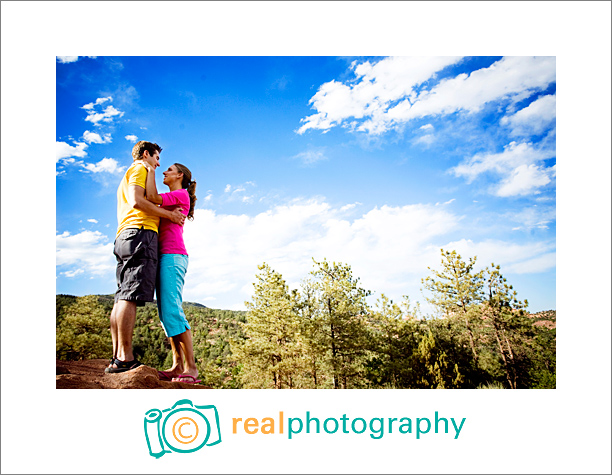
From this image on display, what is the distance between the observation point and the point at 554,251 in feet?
12.1

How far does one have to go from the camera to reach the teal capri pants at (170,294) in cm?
287

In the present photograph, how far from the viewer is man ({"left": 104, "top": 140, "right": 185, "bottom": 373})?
2707mm

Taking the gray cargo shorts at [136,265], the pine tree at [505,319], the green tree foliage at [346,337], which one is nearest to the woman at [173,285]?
the gray cargo shorts at [136,265]

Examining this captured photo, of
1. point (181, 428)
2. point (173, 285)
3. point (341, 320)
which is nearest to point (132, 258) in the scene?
point (173, 285)

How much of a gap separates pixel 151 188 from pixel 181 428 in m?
1.97

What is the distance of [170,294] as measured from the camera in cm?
291

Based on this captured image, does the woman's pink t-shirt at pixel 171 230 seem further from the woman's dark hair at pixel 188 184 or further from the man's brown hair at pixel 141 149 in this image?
the man's brown hair at pixel 141 149

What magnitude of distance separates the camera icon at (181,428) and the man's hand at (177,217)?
58.7 inches

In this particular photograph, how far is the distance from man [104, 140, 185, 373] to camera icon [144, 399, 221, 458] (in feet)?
1.54

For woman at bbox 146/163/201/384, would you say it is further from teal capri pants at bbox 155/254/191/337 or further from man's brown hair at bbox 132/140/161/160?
man's brown hair at bbox 132/140/161/160

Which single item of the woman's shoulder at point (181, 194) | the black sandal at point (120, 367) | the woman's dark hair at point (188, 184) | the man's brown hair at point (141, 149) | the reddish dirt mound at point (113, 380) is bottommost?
the reddish dirt mound at point (113, 380)

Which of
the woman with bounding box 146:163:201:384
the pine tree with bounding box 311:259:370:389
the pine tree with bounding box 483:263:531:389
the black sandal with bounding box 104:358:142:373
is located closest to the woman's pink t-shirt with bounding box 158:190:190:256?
the woman with bounding box 146:163:201:384

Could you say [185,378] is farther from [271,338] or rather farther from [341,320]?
[341,320]
